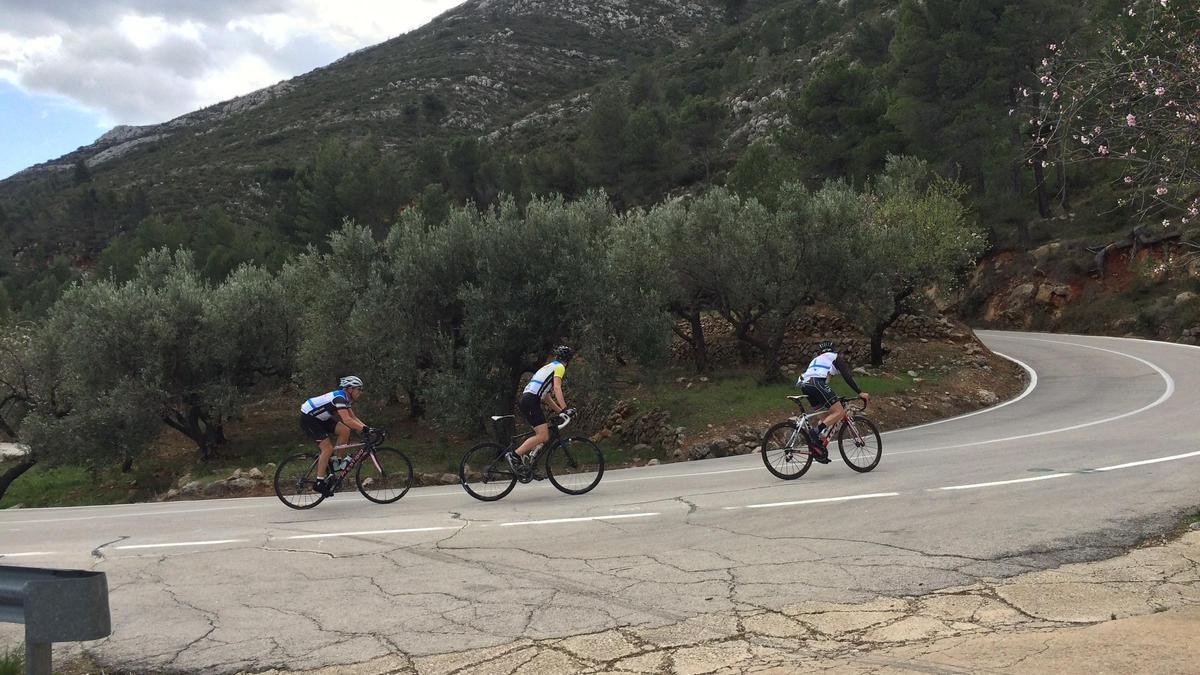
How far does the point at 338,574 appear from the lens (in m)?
7.42

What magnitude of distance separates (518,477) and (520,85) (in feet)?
357

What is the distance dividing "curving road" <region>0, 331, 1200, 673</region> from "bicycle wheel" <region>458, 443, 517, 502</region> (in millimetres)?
272

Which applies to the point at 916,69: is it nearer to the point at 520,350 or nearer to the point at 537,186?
the point at 537,186

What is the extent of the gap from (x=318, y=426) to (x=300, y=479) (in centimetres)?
97

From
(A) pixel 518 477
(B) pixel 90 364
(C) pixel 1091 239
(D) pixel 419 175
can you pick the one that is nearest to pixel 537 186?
(D) pixel 419 175

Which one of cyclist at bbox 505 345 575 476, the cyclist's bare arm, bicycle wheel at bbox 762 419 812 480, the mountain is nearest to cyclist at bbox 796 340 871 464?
bicycle wheel at bbox 762 419 812 480

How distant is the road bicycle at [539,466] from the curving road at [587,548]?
296mm

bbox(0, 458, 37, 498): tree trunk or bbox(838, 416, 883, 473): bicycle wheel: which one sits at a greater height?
bbox(0, 458, 37, 498): tree trunk

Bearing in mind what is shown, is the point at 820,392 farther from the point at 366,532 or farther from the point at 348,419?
the point at 348,419

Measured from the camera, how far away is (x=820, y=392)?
1126 centimetres

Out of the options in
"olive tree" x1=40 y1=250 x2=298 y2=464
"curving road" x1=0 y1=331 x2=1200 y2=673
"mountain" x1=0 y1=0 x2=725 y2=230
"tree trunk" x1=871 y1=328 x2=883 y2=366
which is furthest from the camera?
"mountain" x1=0 y1=0 x2=725 y2=230

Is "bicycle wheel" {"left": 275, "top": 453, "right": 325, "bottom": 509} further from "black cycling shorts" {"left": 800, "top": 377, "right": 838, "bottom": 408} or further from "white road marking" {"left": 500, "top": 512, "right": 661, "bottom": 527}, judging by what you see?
"black cycling shorts" {"left": 800, "top": 377, "right": 838, "bottom": 408}

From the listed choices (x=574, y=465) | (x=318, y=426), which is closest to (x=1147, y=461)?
(x=574, y=465)

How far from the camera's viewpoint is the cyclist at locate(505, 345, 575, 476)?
10945 mm
